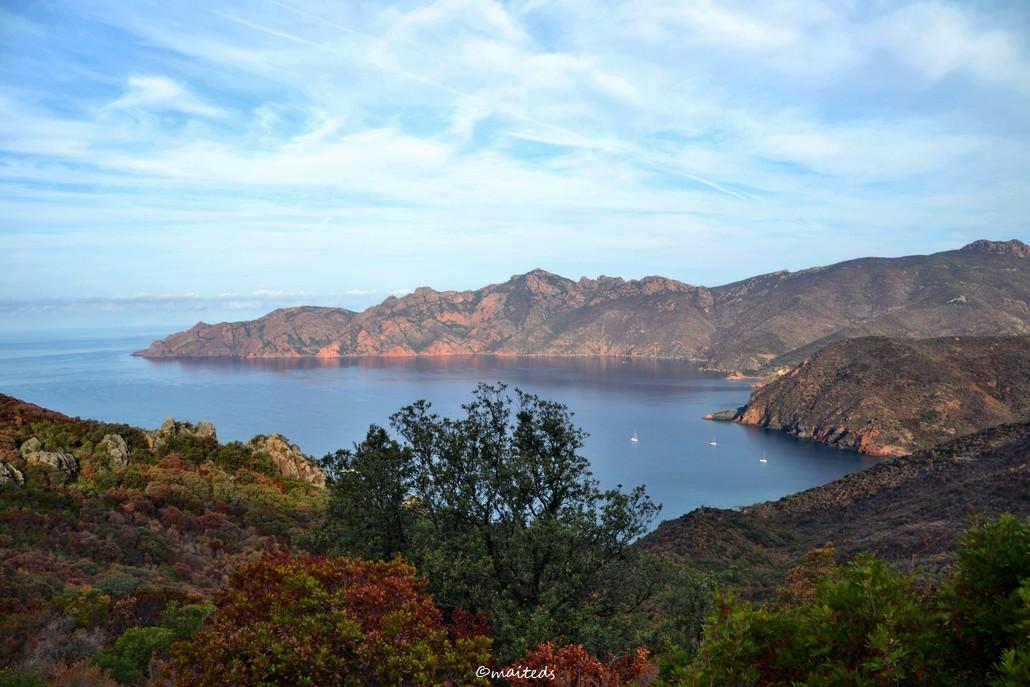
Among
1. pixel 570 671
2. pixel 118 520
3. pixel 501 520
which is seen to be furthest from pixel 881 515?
pixel 118 520

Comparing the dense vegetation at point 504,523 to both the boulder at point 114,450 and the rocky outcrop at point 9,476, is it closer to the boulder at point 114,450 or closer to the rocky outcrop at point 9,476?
the rocky outcrop at point 9,476

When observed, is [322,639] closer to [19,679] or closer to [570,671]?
[570,671]

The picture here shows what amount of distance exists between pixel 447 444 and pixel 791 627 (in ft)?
41.1

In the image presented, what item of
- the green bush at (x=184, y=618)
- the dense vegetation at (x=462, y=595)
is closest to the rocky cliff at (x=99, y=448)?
the dense vegetation at (x=462, y=595)

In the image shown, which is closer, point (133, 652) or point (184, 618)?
point (133, 652)

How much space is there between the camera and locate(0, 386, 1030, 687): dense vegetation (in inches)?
245

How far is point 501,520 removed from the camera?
17.5 meters

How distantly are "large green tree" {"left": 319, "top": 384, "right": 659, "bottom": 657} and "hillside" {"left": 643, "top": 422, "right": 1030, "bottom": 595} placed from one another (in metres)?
19.3

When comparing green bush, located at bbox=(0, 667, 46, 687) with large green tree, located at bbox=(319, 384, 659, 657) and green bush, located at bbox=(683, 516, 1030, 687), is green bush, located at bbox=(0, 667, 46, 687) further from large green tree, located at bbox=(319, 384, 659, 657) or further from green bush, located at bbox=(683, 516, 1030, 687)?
green bush, located at bbox=(683, 516, 1030, 687)

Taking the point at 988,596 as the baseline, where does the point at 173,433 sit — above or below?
below

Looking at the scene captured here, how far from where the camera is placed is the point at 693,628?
17.0 metres

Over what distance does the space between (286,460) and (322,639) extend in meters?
47.7

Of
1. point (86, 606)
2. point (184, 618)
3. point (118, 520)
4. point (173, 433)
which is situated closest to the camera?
point (184, 618)

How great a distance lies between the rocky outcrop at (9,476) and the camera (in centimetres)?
3118
